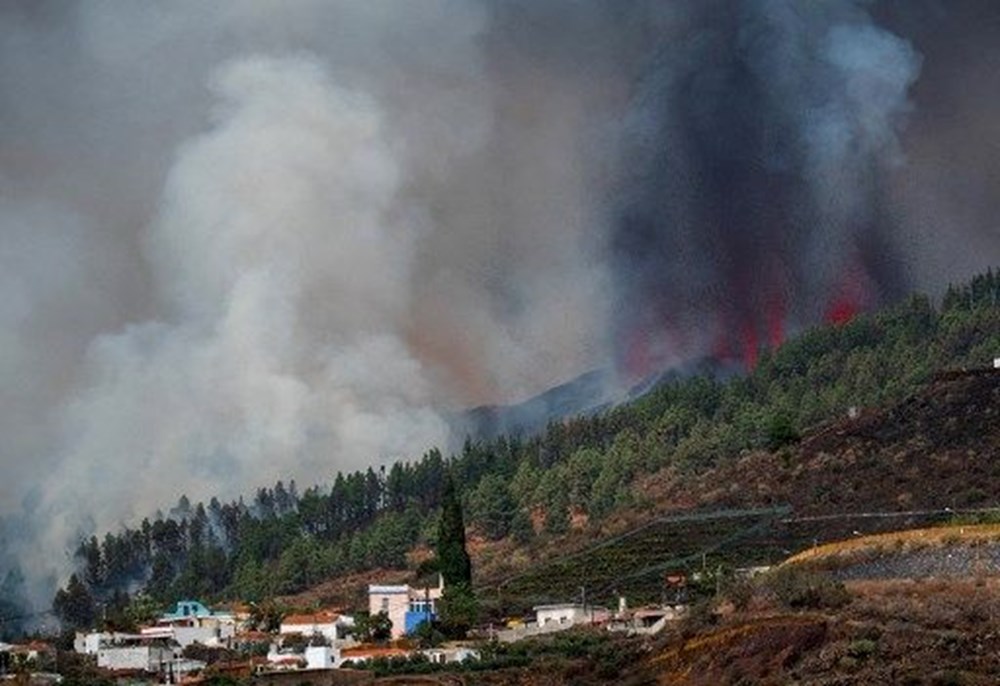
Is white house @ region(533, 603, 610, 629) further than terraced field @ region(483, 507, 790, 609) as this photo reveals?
No

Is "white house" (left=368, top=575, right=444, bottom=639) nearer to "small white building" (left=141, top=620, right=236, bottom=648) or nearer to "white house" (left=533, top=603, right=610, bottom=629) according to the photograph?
"white house" (left=533, top=603, right=610, bottom=629)

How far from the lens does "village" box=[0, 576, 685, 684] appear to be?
374ft

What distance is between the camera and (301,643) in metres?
Answer: 128

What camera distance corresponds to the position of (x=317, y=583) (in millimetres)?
182750

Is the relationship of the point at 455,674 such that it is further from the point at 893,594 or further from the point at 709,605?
the point at 893,594

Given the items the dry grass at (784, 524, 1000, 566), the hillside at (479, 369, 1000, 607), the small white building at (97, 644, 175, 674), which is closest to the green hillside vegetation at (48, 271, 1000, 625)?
the hillside at (479, 369, 1000, 607)

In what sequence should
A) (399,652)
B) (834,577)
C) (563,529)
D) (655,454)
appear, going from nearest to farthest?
(834,577) → (399,652) → (563,529) → (655,454)

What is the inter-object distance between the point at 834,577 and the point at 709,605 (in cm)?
583

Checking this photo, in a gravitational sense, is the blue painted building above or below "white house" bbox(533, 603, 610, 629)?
above

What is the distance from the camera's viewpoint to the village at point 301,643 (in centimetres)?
11394

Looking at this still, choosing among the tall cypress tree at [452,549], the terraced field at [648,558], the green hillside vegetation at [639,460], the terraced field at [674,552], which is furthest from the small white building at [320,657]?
the green hillside vegetation at [639,460]

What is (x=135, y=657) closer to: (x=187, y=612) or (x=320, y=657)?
(x=320, y=657)

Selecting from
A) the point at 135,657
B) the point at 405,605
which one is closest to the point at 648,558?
the point at 405,605

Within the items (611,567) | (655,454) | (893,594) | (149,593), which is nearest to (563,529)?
(655,454)
